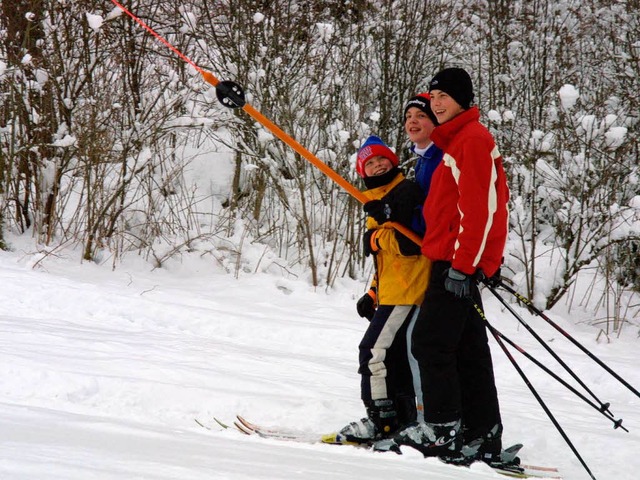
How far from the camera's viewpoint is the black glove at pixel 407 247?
3.37m

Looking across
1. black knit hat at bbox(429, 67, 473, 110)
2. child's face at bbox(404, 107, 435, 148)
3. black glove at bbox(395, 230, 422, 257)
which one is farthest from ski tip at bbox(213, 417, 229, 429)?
black knit hat at bbox(429, 67, 473, 110)

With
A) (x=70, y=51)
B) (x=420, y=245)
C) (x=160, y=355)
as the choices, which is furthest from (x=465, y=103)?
(x=70, y=51)

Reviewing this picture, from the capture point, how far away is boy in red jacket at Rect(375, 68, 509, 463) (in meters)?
3.09

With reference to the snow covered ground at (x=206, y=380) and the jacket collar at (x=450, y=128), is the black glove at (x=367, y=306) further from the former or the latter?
the jacket collar at (x=450, y=128)

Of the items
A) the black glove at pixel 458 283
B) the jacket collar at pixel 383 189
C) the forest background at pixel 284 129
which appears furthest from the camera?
the forest background at pixel 284 129

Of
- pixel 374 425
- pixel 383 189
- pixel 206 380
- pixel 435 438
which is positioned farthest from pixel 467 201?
pixel 206 380

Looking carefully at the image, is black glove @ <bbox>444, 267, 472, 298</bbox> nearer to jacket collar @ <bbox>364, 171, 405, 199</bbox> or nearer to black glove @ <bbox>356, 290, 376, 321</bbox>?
jacket collar @ <bbox>364, 171, 405, 199</bbox>

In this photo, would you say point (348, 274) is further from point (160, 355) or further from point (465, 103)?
point (465, 103)

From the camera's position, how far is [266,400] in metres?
3.87

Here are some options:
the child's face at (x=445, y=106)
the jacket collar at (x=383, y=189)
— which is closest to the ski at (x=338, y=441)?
the jacket collar at (x=383, y=189)

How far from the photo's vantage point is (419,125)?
3.56m

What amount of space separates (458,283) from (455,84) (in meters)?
0.94

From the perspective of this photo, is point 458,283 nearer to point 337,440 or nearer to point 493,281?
point 493,281

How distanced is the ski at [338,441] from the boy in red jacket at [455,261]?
0.08m
